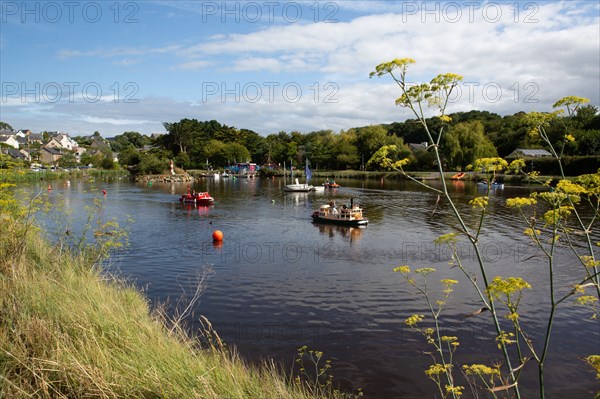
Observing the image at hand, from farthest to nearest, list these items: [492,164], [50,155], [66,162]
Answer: [50,155]
[66,162]
[492,164]

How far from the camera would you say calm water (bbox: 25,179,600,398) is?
10.8m

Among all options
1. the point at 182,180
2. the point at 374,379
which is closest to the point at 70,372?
the point at 374,379

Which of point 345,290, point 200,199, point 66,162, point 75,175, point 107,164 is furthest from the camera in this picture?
point 107,164

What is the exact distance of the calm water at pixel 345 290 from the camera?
10773mm

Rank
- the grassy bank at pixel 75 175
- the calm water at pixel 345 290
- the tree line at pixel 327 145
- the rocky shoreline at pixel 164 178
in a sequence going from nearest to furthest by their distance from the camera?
the calm water at pixel 345 290, the grassy bank at pixel 75 175, the tree line at pixel 327 145, the rocky shoreline at pixel 164 178

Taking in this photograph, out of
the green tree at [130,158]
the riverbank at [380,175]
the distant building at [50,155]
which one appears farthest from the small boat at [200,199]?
the distant building at [50,155]

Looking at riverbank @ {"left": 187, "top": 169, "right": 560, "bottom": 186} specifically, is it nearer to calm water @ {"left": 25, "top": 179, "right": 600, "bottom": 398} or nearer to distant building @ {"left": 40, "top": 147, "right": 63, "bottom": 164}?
distant building @ {"left": 40, "top": 147, "right": 63, "bottom": 164}

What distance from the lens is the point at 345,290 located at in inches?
639

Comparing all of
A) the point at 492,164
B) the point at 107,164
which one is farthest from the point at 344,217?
the point at 107,164

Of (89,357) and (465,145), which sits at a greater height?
(465,145)

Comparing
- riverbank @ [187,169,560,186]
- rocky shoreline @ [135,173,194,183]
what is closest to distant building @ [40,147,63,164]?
rocky shoreline @ [135,173,194,183]

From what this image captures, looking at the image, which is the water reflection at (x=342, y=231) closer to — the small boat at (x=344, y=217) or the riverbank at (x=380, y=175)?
the small boat at (x=344, y=217)

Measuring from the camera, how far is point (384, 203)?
4591 cm

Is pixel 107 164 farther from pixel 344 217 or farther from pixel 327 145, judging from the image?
pixel 344 217
